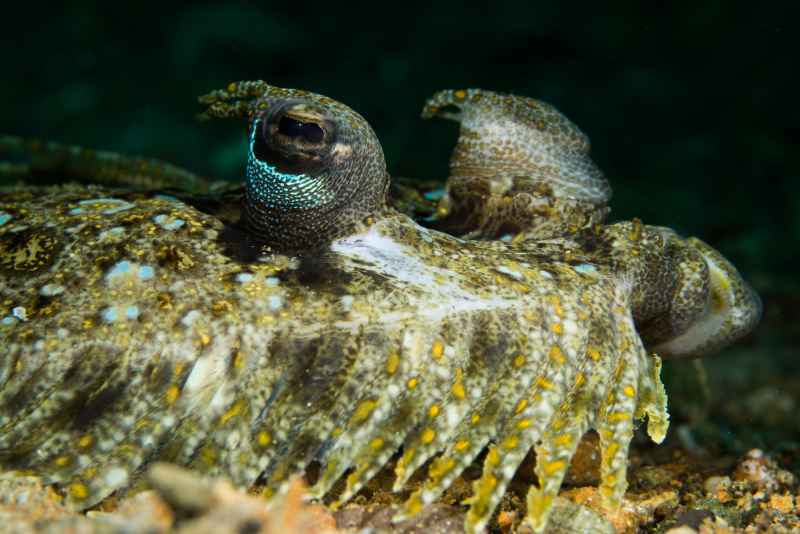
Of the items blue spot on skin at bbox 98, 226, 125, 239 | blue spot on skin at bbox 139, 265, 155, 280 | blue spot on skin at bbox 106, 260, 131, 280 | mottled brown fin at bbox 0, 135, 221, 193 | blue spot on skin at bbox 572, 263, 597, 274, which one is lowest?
mottled brown fin at bbox 0, 135, 221, 193

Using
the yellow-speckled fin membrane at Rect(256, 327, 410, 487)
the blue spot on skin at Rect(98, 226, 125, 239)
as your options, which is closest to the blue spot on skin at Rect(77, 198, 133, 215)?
the blue spot on skin at Rect(98, 226, 125, 239)

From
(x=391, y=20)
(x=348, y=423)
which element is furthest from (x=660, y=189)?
(x=348, y=423)

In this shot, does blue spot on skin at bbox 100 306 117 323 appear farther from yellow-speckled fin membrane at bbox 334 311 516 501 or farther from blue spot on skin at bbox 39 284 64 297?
yellow-speckled fin membrane at bbox 334 311 516 501

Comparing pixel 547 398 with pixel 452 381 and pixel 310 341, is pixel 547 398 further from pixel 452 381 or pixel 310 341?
pixel 310 341

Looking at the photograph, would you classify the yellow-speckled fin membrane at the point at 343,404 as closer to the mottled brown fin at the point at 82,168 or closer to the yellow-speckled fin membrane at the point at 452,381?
the yellow-speckled fin membrane at the point at 452,381

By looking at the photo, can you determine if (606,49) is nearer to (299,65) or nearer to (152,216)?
(299,65)

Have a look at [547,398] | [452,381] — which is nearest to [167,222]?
[452,381]

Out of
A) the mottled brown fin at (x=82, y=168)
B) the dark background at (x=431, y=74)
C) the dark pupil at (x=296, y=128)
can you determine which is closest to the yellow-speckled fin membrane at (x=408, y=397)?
the dark pupil at (x=296, y=128)
